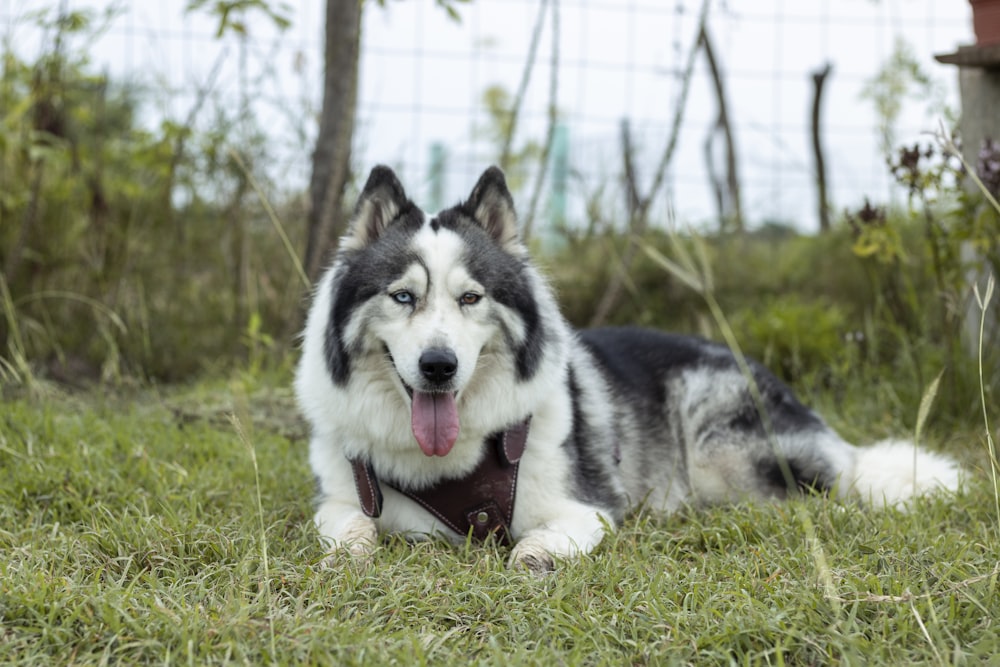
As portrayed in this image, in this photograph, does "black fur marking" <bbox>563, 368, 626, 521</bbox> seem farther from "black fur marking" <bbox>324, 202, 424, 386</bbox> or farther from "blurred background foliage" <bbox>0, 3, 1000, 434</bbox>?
"blurred background foliage" <bbox>0, 3, 1000, 434</bbox>

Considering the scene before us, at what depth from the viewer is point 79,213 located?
6121 mm

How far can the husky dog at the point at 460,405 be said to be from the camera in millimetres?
3068

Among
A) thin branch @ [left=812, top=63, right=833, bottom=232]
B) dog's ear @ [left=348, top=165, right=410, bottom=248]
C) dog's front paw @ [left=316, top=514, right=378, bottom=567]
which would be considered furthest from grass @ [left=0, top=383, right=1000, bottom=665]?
thin branch @ [left=812, top=63, right=833, bottom=232]

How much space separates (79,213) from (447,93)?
3321 mm

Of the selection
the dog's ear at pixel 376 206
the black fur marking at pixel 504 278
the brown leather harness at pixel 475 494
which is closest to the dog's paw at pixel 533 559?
the brown leather harness at pixel 475 494

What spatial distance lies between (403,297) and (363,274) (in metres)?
0.22

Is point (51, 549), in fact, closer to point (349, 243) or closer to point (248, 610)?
point (248, 610)

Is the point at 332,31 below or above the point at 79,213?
above

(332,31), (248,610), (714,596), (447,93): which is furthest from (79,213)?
(714,596)

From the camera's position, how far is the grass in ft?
7.27

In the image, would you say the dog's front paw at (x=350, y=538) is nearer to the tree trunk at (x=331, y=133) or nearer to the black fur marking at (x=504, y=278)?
the black fur marking at (x=504, y=278)

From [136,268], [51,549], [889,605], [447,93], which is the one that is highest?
[447,93]

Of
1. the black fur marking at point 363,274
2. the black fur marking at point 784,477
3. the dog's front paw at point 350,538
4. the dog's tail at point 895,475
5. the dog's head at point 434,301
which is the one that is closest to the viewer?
A: the dog's front paw at point 350,538

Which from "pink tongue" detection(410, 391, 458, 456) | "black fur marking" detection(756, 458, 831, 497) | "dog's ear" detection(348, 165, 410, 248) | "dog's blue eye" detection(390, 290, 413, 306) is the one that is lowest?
"black fur marking" detection(756, 458, 831, 497)
